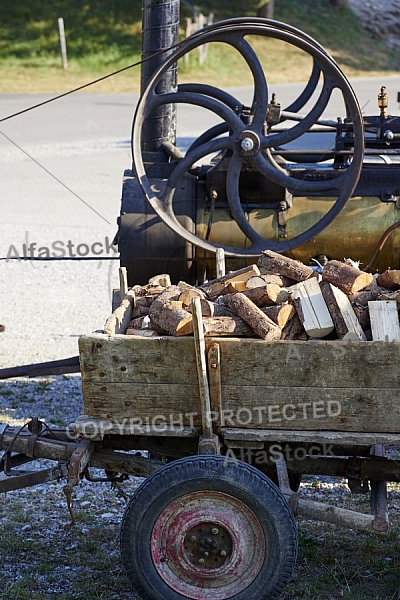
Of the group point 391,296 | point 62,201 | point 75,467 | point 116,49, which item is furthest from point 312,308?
point 116,49

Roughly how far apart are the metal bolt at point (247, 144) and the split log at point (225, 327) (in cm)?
167

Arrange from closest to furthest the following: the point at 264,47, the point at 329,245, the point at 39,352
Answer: the point at 329,245, the point at 39,352, the point at 264,47

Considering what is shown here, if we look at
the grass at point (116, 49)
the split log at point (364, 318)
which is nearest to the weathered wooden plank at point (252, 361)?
the split log at point (364, 318)

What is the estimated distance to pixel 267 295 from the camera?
3703mm

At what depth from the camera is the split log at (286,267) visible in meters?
3.94

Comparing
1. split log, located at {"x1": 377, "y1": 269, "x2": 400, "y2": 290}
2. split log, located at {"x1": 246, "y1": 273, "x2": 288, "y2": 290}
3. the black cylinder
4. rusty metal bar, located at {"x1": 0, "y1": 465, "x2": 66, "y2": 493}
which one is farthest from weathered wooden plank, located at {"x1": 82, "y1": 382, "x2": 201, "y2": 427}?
the black cylinder

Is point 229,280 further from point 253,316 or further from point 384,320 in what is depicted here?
point 384,320

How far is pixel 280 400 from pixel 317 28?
1180 inches

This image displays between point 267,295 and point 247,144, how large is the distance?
156 centimetres

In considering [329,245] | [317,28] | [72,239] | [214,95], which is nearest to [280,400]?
[329,245]

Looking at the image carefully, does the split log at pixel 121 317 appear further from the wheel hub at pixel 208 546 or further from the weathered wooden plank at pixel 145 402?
the wheel hub at pixel 208 546

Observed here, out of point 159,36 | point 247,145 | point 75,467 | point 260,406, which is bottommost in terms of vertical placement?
point 75,467

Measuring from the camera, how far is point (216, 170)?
17.7 ft

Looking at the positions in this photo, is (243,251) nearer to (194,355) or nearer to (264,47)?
(194,355)
